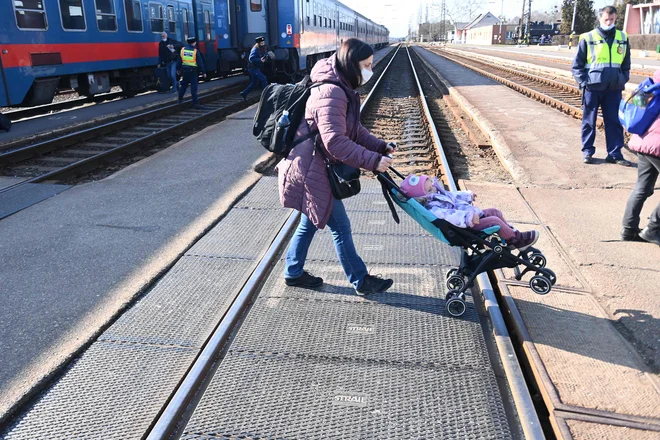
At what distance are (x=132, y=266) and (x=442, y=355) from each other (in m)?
2.71

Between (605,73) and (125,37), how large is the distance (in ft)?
41.5

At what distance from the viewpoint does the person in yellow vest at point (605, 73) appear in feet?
23.7

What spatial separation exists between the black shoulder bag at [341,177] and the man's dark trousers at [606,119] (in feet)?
18.1

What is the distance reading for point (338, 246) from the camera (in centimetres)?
398

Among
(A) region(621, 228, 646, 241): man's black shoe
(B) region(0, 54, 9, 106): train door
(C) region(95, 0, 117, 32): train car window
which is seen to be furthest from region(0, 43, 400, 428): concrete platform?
(C) region(95, 0, 117, 32): train car window

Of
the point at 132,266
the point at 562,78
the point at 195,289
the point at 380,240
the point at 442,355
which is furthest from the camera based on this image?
the point at 562,78

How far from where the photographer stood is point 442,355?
3307mm

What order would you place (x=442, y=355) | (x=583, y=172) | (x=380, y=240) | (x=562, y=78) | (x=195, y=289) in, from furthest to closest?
1. (x=562, y=78)
2. (x=583, y=172)
3. (x=380, y=240)
4. (x=195, y=289)
5. (x=442, y=355)

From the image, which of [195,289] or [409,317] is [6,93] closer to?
[195,289]

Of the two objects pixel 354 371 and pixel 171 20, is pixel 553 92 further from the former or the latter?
pixel 354 371

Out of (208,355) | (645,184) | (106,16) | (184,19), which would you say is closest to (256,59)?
(106,16)

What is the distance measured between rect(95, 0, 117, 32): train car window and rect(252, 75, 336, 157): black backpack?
40.0 feet

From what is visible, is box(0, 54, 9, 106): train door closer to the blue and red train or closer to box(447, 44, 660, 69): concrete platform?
the blue and red train

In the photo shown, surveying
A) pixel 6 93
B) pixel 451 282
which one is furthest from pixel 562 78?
pixel 451 282
